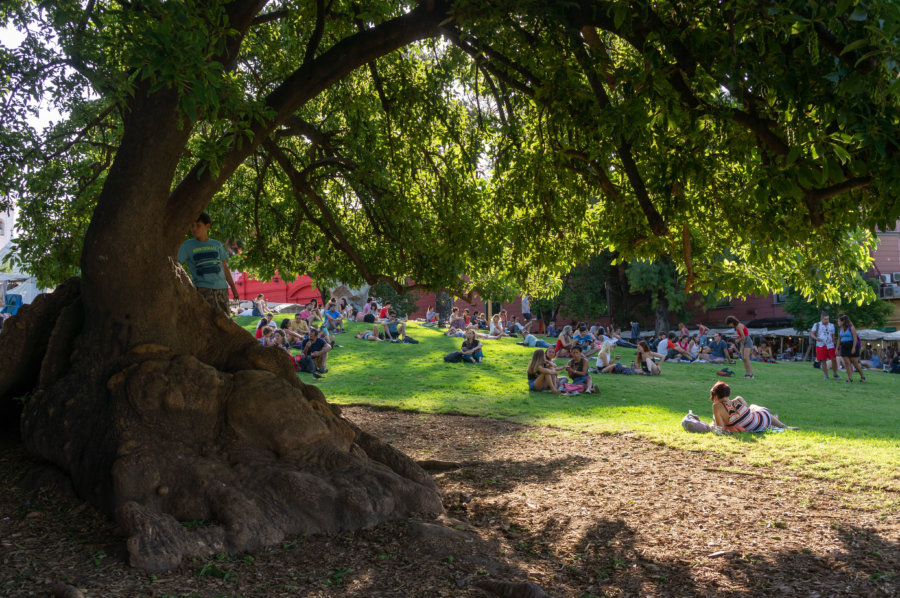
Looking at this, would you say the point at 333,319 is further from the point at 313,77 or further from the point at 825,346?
the point at 313,77

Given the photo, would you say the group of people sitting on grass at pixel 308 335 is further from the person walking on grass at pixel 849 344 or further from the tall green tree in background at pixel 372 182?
the person walking on grass at pixel 849 344

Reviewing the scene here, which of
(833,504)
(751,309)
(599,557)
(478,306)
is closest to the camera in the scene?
(599,557)

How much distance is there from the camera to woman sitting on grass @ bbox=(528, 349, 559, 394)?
652 inches

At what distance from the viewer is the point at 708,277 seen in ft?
26.1

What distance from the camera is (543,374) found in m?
16.6

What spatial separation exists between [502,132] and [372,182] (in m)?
1.95

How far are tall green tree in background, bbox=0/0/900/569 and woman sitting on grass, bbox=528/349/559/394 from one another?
6.46 m

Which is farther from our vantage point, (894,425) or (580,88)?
(894,425)

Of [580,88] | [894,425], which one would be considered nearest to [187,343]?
[580,88]

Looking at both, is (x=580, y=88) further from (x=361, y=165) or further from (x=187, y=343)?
(x=187, y=343)

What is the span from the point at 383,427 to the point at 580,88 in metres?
6.71

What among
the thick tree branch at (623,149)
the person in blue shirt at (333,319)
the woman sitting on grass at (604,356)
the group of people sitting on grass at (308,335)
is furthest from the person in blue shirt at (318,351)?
the thick tree branch at (623,149)

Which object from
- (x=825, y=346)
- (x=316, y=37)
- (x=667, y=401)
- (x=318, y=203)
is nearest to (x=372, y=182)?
(x=318, y=203)

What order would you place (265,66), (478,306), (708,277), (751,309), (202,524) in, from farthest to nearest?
(478,306) → (751,309) → (265,66) → (708,277) → (202,524)
